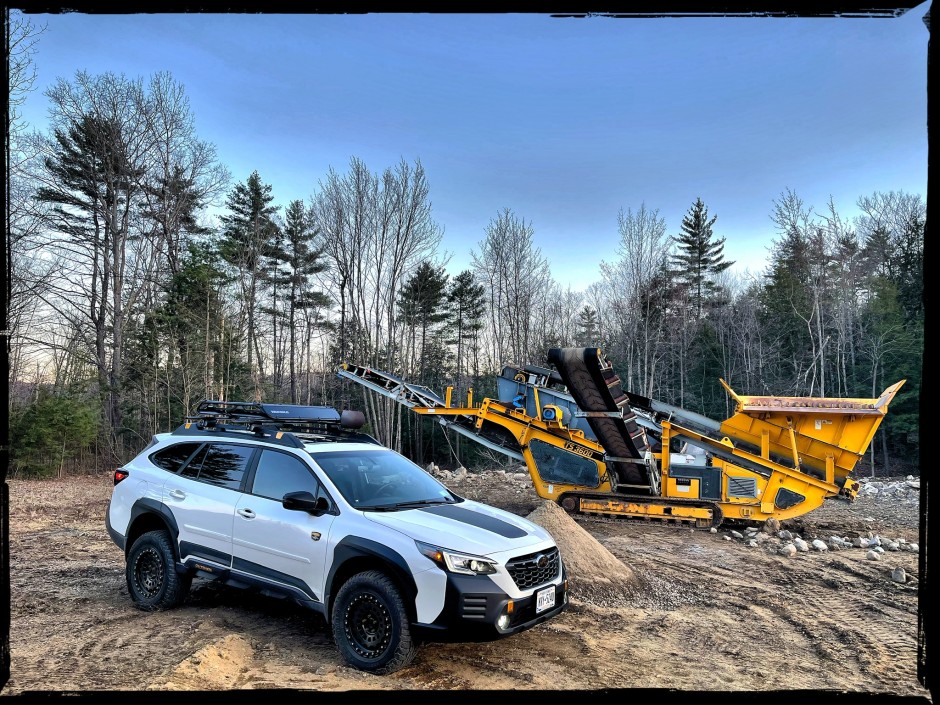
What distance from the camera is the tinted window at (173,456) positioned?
6.22m

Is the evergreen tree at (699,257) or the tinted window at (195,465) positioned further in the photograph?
the evergreen tree at (699,257)

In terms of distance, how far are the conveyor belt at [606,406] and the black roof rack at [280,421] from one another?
141 inches

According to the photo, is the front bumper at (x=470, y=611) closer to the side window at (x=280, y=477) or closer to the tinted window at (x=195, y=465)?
the side window at (x=280, y=477)

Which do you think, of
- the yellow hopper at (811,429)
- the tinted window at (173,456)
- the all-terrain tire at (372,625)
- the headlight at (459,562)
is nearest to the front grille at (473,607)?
the headlight at (459,562)

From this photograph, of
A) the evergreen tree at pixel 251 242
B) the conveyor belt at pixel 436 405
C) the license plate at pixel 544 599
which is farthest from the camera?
the evergreen tree at pixel 251 242

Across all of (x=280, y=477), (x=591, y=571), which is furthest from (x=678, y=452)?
(x=280, y=477)

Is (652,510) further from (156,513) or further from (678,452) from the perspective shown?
(156,513)

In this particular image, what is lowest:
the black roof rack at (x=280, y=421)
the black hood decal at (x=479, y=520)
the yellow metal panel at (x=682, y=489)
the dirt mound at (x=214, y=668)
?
the dirt mound at (x=214, y=668)

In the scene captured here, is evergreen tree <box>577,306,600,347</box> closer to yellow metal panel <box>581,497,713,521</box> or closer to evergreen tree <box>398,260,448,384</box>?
evergreen tree <box>398,260,448,384</box>

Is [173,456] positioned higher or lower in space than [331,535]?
higher

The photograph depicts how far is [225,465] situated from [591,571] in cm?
445

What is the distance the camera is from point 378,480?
18.4ft

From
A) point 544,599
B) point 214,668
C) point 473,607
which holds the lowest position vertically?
point 214,668

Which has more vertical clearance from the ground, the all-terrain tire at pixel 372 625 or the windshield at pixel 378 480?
the windshield at pixel 378 480
